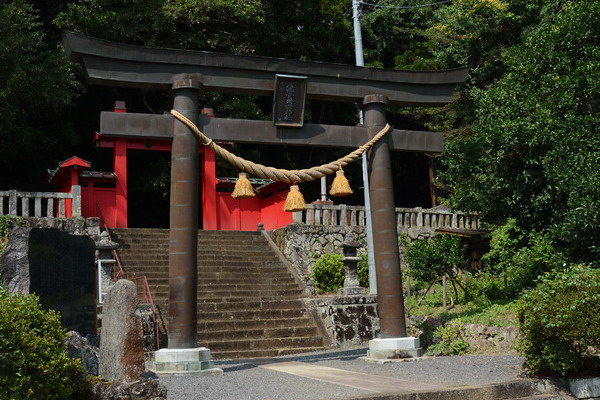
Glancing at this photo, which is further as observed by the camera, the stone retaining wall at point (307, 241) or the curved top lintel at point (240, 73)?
the stone retaining wall at point (307, 241)

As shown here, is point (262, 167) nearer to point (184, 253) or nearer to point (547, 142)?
point (184, 253)

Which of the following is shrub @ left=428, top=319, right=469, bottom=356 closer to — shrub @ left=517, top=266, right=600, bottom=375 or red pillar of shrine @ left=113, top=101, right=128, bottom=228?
shrub @ left=517, top=266, right=600, bottom=375

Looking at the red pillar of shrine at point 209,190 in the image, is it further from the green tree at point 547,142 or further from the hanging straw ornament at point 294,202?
the hanging straw ornament at point 294,202

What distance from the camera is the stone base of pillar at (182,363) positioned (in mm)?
9008

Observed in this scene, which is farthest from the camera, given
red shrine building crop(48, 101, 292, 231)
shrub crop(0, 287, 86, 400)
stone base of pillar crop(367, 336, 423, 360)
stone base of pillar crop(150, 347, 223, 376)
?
red shrine building crop(48, 101, 292, 231)

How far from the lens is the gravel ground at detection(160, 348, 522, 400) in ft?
23.3

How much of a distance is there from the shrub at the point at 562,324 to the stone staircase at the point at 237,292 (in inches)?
249

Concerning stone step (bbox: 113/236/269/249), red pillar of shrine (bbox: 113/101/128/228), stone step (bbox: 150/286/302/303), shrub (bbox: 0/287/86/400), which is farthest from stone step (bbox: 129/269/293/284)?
shrub (bbox: 0/287/86/400)

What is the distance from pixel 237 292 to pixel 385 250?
594 cm

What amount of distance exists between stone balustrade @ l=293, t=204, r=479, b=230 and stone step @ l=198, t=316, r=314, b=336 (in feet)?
16.3

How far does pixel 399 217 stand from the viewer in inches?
835

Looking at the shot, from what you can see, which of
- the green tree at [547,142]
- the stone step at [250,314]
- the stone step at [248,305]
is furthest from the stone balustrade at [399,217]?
the green tree at [547,142]

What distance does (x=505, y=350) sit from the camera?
1139 centimetres

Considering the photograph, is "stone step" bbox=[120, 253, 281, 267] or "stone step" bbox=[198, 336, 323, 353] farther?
"stone step" bbox=[120, 253, 281, 267]
